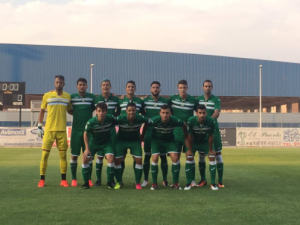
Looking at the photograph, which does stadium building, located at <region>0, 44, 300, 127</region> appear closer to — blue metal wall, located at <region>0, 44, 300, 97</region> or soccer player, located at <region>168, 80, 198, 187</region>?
blue metal wall, located at <region>0, 44, 300, 97</region>

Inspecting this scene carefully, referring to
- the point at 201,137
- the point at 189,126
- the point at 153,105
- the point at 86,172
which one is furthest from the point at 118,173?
the point at 201,137

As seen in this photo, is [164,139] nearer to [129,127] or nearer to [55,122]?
[129,127]

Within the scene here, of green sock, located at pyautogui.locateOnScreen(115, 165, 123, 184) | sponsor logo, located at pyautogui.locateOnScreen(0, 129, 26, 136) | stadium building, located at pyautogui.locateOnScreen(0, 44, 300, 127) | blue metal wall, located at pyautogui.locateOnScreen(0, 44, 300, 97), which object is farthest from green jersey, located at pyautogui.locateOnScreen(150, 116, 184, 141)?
blue metal wall, located at pyautogui.locateOnScreen(0, 44, 300, 97)

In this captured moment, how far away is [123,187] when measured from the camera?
7746 mm

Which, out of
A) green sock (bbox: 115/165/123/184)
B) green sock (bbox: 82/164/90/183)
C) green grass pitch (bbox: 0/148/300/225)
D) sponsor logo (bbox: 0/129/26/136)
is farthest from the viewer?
sponsor logo (bbox: 0/129/26/136)

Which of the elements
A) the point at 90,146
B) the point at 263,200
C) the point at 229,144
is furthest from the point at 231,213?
the point at 229,144

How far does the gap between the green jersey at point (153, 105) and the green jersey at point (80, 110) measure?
1.18 m

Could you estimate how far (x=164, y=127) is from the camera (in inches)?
296

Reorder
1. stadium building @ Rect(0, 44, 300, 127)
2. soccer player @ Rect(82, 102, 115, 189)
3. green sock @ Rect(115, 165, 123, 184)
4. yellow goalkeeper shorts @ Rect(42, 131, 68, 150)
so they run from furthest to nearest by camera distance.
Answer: stadium building @ Rect(0, 44, 300, 127) → yellow goalkeeper shorts @ Rect(42, 131, 68, 150) → green sock @ Rect(115, 165, 123, 184) → soccer player @ Rect(82, 102, 115, 189)

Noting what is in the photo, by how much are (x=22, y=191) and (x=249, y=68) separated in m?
41.3

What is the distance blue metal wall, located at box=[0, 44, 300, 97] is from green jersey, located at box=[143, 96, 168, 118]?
35044mm

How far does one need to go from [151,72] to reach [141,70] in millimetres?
1154

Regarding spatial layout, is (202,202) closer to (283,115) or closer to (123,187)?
(123,187)

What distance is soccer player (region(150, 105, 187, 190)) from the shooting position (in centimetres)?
740
